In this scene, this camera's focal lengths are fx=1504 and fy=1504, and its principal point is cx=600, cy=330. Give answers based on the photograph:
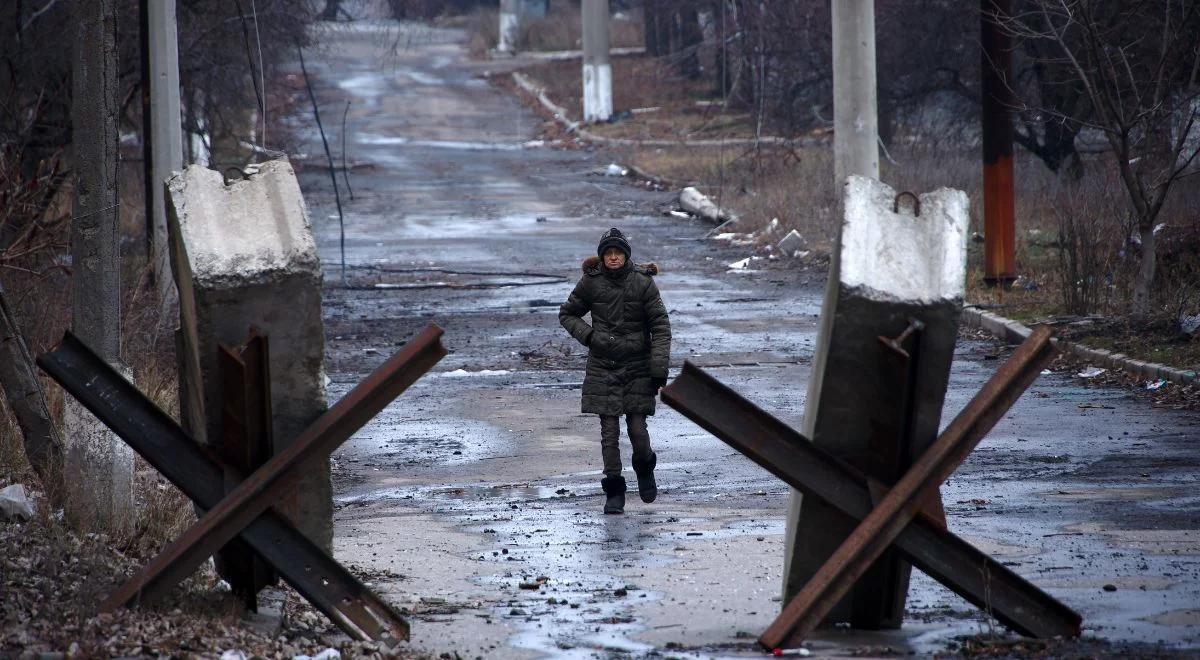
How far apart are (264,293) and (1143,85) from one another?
43.0ft

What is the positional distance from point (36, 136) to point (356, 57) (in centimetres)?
4492

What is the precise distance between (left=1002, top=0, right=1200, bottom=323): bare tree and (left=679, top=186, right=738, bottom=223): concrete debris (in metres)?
6.73

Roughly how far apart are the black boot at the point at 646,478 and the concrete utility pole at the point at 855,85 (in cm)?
1152

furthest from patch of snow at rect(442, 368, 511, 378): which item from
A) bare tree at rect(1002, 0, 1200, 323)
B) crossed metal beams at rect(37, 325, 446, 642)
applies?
crossed metal beams at rect(37, 325, 446, 642)

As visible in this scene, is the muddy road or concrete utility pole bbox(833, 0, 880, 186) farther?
concrete utility pole bbox(833, 0, 880, 186)

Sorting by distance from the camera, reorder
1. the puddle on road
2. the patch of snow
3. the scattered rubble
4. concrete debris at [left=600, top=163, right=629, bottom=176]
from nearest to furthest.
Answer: the scattered rubble, the patch of snow, concrete debris at [left=600, top=163, right=629, bottom=176], the puddle on road

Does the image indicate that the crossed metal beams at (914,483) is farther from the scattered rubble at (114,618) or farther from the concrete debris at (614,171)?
the concrete debris at (614,171)

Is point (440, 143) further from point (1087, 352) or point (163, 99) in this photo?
point (1087, 352)

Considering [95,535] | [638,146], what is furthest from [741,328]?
[638,146]

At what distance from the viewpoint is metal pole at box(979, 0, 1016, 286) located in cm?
1656

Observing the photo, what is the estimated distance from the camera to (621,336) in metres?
8.63

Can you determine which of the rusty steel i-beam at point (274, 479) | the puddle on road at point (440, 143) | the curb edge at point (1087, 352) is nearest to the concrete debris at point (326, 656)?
the rusty steel i-beam at point (274, 479)

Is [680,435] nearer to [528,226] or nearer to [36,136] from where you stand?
[36,136]

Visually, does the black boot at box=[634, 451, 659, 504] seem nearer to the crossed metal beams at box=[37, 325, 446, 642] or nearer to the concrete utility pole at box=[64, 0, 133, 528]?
Result: the concrete utility pole at box=[64, 0, 133, 528]
